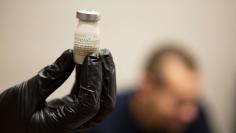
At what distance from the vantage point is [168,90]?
1943 mm

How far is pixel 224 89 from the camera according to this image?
237cm

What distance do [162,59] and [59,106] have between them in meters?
1.12

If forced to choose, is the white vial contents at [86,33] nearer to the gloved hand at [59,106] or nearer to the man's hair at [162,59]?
the gloved hand at [59,106]

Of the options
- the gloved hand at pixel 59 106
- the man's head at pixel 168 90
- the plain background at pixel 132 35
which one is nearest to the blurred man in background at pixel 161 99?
the man's head at pixel 168 90

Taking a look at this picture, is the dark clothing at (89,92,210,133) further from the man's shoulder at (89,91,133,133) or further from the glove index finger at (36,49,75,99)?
the glove index finger at (36,49,75,99)

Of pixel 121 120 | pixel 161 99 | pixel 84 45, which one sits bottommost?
pixel 121 120

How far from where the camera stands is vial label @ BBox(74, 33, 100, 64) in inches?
32.6

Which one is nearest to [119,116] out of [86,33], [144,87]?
[144,87]

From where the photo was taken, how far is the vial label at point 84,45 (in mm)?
829

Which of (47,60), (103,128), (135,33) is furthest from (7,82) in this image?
(135,33)

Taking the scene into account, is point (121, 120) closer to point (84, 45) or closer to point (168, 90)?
point (168, 90)

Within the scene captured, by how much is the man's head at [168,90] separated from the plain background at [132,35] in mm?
118

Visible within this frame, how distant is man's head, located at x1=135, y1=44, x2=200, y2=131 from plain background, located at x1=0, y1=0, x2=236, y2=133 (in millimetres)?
118

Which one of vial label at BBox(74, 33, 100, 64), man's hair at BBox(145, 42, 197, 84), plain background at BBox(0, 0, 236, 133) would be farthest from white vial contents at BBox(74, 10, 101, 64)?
man's hair at BBox(145, 42, 197, 84)
